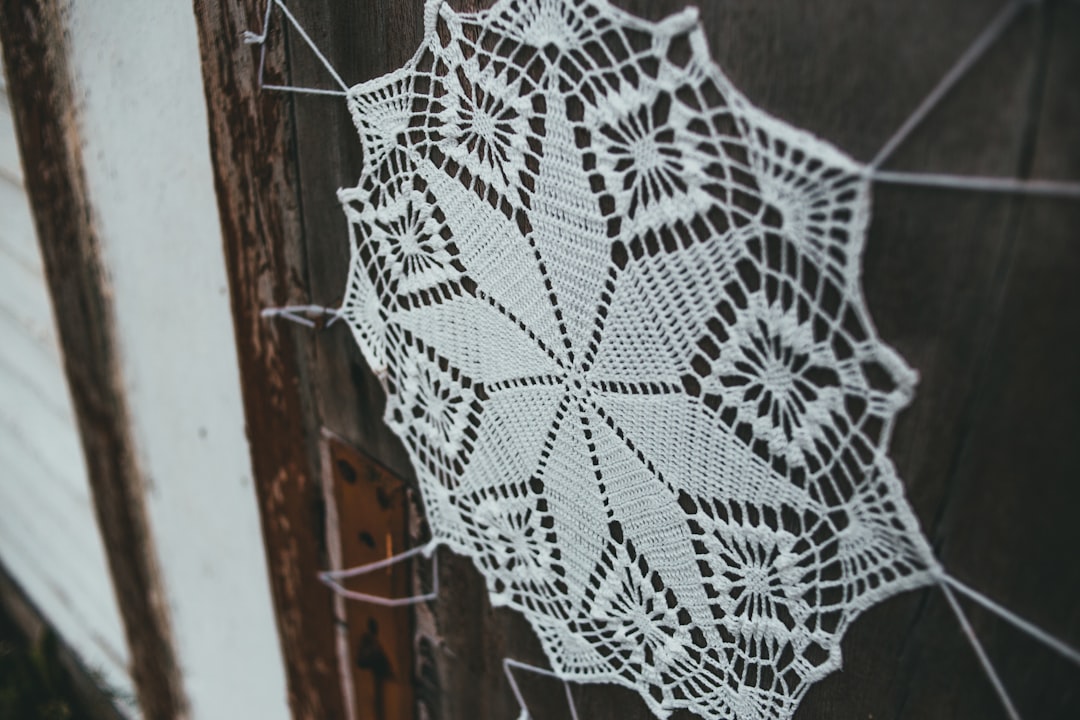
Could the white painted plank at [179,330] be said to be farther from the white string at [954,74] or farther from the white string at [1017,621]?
the white string at [1017,621]

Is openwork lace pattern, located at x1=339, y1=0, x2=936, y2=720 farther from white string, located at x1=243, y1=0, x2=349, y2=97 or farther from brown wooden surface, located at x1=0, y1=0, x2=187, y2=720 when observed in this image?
brown wooden surface, located at x1=0, y1=0, x2=187, y2=720

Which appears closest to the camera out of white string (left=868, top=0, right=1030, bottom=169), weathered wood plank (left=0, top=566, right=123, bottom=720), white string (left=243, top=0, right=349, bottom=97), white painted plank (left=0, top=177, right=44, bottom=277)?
white string (left=868, top=0, right=1030, bottom=169)

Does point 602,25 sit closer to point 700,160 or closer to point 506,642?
point 700,160

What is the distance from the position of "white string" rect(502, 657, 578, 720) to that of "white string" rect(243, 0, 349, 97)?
0.56 metres

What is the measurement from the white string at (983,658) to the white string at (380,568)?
48 centimetres

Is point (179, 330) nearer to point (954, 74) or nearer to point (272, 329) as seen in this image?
point (272, 329)

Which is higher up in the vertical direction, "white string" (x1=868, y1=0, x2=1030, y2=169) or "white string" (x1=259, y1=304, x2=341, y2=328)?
"white string" (x1=868, y1=0, x2=1030, y2=169)

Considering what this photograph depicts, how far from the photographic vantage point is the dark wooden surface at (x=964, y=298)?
34cm

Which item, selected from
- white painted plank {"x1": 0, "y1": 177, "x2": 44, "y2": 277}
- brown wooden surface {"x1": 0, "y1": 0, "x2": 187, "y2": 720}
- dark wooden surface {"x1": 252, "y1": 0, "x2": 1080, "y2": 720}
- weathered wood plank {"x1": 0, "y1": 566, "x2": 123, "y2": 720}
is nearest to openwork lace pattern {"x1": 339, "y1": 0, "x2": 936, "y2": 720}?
dark wooden surface {"x1": 252, "y1": 0, "x2": 1080, "y2": 720}

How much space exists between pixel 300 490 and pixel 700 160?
0.67 m

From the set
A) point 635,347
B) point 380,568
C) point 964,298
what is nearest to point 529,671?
point 380,568

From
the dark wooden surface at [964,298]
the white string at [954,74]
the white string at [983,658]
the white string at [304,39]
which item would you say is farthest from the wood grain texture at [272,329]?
the white string at [983,658]

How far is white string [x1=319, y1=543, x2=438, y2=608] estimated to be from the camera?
0.78 metres

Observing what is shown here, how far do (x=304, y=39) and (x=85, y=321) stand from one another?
0.71 metres
